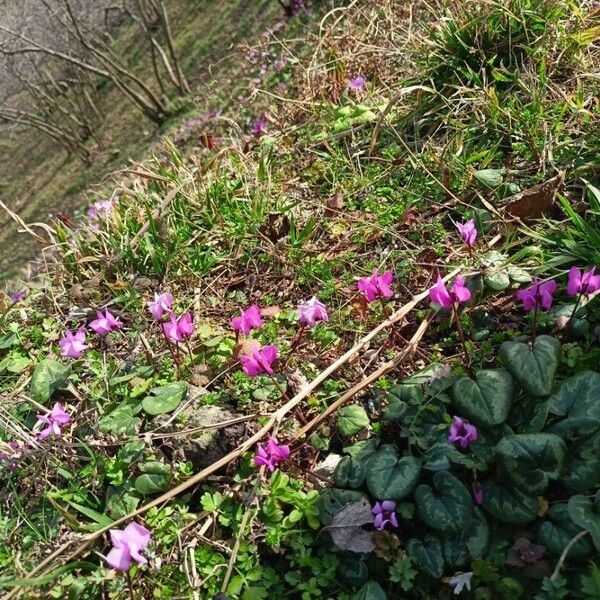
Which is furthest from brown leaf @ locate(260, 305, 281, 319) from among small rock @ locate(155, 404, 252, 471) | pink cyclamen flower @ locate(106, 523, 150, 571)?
pink cyclamen flower @ locate(106, 523, 150, 571)

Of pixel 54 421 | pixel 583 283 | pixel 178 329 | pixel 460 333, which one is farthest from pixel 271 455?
pixel 583 283

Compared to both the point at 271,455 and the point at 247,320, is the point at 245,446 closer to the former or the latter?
the point at 271,455

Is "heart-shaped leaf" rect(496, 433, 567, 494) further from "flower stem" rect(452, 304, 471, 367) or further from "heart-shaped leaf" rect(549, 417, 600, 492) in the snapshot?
"flower stem" rect(452, 304, 471, 367)

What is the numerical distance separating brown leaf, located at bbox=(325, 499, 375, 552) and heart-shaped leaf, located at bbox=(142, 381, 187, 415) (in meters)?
0.64

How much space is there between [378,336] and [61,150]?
15.4 m

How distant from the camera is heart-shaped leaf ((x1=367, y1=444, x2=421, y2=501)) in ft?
4.93

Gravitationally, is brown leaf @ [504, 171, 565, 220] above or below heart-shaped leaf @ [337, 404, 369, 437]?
below

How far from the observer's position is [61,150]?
1552 cm

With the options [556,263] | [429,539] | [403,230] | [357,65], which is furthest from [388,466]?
[357,65]

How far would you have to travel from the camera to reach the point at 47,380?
7.11 feet

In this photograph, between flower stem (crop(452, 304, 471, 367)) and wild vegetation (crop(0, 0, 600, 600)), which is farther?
flower stem (crop(452, 304, 471, 367))

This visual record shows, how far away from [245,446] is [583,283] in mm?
1030

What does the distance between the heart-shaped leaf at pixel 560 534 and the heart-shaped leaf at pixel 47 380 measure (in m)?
1.63

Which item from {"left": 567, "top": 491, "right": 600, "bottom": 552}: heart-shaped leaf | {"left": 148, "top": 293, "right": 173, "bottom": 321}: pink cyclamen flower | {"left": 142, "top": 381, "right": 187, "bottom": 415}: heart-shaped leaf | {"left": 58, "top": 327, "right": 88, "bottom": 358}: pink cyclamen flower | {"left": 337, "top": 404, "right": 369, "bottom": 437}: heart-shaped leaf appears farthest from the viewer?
{"left": 58, "top": 327, "right": 88, "bottom": 358}: pink cyclamen flower
